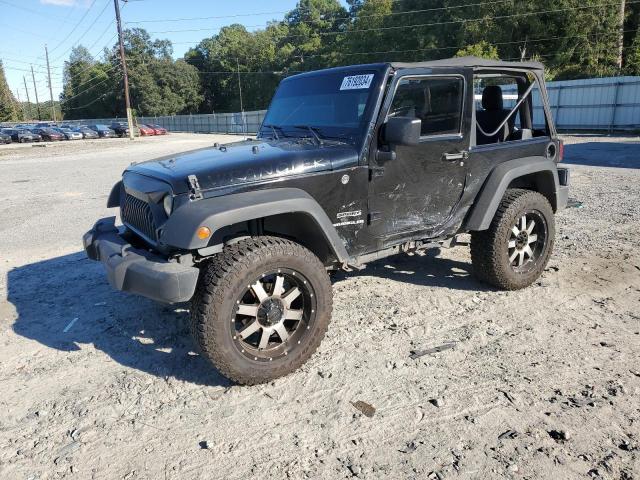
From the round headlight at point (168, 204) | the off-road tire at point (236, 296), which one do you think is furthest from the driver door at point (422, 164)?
the round headlight at point (168, 204)

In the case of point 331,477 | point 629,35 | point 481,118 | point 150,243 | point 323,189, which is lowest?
point 331,477

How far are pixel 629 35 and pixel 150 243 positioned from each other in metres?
46.4

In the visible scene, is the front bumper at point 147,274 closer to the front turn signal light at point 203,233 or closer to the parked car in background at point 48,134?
the front turn signal light at point 203,233

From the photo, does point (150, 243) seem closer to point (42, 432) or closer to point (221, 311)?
point (221, 311)

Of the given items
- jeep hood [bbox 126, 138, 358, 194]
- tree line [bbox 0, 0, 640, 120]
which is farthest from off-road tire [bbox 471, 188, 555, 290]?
tree line [bbox 0, 0, 640, 120]

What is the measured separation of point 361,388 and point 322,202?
1.27 metres

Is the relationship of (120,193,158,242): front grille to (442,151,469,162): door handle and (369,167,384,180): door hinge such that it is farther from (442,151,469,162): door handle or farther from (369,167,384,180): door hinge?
(442,151,469,162): door handle

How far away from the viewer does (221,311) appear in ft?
10.0

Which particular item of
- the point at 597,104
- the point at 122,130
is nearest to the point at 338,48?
the point at 122,130

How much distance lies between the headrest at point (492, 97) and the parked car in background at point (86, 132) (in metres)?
48.3

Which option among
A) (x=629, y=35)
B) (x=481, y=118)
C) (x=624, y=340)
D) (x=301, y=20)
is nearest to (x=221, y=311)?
(x=624, y=340)

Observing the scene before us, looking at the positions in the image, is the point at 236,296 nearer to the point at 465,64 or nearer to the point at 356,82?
the point at 356,82

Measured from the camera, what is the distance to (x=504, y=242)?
4.51 m

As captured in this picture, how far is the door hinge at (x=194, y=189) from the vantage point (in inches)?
122
